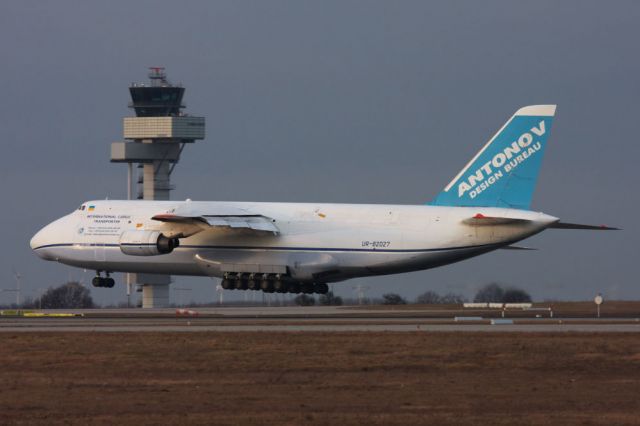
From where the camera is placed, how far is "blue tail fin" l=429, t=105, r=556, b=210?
56.3 meters

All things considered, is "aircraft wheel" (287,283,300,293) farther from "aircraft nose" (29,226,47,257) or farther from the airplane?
"aircraft nose" (29,226,47,257)

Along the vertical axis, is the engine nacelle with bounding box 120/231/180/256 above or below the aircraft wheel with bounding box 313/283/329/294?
above

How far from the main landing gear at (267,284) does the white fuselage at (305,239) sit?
1.86 feet

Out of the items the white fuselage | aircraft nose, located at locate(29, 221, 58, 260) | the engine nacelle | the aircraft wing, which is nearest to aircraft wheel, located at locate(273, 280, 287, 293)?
the white fuselage

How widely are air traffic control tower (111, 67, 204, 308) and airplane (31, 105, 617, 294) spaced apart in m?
51.9

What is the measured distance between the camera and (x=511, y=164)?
56438 millimetres

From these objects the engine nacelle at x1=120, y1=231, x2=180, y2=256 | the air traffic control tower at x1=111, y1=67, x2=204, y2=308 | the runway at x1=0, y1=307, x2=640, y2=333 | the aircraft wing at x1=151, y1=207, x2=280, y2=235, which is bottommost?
the runway at x1=0, y1=307, x2=640, y2=333

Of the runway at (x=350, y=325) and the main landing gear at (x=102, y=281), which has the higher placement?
the main landing gear at (x=102, y=281)

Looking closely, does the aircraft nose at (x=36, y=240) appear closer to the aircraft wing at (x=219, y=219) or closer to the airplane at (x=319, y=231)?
the airplane at (x=319, y=231)
